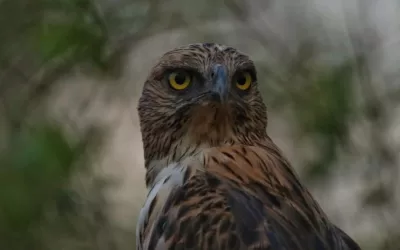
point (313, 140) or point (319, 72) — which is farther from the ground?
point (319, 72)

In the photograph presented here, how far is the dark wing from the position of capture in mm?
2346

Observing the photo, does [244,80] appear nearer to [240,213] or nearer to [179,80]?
[179,80]

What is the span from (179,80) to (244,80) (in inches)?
7.5

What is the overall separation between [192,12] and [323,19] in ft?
2.02

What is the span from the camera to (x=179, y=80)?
113 inches

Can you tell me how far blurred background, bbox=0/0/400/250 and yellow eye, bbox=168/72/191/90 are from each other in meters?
1.13

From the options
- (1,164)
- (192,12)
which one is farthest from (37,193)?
(192,12)

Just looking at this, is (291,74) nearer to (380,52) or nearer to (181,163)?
(380,52)

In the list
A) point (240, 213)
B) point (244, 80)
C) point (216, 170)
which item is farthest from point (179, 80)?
point (240, 213)

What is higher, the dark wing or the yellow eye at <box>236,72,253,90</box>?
the yellow eye at <box>236,72,253,90</box>

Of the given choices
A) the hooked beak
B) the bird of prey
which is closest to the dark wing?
the bird of prey

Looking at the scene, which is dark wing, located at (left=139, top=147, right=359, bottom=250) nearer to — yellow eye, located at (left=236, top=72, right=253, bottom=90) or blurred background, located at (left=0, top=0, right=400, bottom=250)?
yellow eye, located at (left=236, top=72, right=253, bottom=90)

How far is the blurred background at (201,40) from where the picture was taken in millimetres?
4160

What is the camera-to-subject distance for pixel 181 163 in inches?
110
